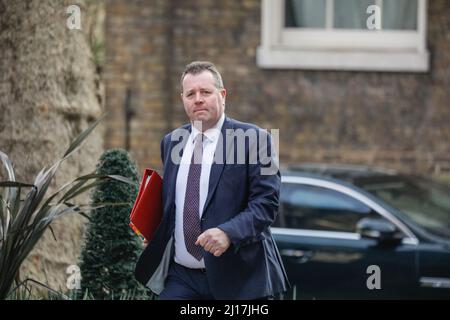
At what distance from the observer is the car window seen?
26.3ft

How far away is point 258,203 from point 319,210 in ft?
12.3

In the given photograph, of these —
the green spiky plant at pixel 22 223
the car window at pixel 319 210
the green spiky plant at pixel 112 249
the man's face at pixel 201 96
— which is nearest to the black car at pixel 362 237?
the car window at pixel 319 210

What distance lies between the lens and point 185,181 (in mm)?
4641

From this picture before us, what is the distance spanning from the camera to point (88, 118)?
8039 mm

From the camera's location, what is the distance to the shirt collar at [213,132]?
15.3 ft

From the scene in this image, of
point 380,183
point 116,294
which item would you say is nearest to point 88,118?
point 116,294

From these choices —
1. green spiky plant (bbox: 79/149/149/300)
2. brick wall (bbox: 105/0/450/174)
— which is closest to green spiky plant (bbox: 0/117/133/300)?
green spiky plant (bbox: 79/149/149/300)

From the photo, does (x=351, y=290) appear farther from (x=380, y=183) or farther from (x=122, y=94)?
(x=122, y=94)

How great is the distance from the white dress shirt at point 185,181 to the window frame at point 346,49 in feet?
24.2

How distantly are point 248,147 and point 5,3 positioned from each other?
144 inches

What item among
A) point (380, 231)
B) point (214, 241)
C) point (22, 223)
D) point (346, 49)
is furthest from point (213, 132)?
point (346, 49)

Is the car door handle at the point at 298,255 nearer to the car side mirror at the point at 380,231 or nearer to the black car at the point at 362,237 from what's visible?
the black car at the point at 362,237

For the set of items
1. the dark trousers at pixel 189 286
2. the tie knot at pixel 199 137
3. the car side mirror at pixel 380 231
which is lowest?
the car side mirror at pixel 380 231

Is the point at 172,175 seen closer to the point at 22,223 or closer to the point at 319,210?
the point at 22,223
